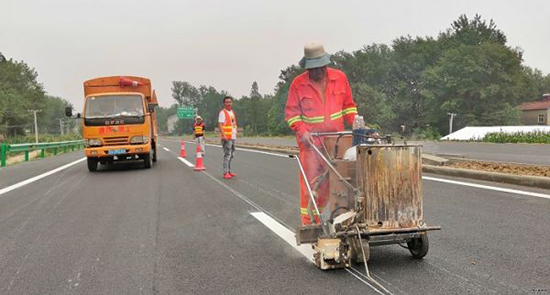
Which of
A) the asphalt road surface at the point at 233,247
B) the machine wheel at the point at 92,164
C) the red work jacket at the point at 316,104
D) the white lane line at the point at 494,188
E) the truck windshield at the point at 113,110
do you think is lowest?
the asphalt road surface at the point at 233,247

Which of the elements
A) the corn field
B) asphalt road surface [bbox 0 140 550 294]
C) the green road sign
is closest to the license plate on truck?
asphalt road surface [bbox 0 140 550 294]

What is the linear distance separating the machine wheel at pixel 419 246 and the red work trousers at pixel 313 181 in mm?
870

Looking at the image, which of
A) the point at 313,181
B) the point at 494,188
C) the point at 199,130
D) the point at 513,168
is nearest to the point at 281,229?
the point at 313,181

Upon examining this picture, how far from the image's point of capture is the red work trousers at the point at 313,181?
13.7 ft

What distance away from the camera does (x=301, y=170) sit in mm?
4254

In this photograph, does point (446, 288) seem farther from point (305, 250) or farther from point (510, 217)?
point (510, 217)

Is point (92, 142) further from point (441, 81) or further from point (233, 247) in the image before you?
point (441, 81)

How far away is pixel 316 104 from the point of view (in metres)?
4.37

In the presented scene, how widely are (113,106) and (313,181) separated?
1020cm

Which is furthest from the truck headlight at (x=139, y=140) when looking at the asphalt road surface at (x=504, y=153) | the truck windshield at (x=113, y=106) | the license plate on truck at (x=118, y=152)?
the asphalt road surface at (x=504, y=153)

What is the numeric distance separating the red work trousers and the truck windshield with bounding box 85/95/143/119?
9.76 meters

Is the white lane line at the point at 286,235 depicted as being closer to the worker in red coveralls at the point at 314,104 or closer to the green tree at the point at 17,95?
A: the worker in red coveralls at the point at 314,104

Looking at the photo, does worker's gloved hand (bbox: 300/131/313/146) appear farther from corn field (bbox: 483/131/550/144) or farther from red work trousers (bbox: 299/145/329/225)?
corn field (bbox: 483/131/550/144)

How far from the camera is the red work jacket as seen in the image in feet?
14.3
